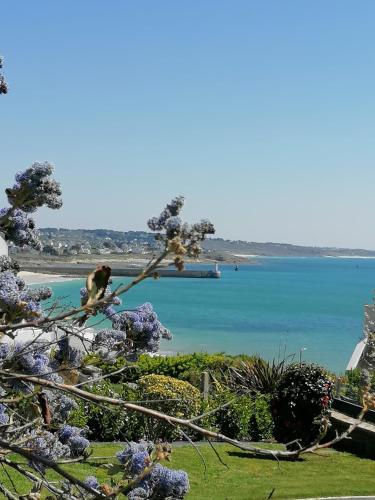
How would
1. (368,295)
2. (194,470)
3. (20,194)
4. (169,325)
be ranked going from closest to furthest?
1. (20,194)
2. (194,470)
3. (169,325)
4. (368,295)

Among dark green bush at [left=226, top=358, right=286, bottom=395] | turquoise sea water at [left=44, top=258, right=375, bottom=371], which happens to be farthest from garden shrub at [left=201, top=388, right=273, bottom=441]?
turquoise sea water at [left=44, top=258, right=375, bottom=371]

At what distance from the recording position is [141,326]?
4.54 metres

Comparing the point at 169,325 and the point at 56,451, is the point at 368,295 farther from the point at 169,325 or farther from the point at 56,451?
the point at 56,451

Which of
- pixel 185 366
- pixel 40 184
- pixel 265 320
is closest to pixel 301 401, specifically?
pixel 185 366

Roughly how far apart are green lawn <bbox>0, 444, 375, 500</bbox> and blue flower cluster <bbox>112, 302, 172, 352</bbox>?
5.24 m

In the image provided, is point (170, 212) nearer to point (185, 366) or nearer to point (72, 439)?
point (72, 439)

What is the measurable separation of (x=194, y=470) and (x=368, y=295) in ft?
385

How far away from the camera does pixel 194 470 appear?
1188 centimetres

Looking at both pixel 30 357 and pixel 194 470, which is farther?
pixel 194 470

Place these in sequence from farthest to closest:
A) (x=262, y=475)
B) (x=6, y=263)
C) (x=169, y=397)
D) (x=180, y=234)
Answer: (x=169, y=397), (x=262, y=475), (x=6, y=263), (x=180, y=234)

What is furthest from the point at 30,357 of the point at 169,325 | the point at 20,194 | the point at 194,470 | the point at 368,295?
the point at 368,295

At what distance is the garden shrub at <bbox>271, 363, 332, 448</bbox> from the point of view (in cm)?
1345

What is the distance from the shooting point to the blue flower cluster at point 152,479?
3.05 metres

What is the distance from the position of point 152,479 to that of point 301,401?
1071 centimetres
